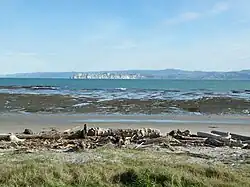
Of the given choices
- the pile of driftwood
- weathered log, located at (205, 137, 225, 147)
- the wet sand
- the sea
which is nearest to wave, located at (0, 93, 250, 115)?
the sea

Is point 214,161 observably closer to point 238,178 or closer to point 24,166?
point 238,178

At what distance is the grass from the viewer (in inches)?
317

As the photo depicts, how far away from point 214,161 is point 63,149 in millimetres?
4523

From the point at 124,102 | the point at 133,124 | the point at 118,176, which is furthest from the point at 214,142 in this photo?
the point at 124,102

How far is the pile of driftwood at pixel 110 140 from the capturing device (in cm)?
1322

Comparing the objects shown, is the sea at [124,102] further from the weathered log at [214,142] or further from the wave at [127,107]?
the weathered log at [214,142]

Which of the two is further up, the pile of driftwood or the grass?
the grass

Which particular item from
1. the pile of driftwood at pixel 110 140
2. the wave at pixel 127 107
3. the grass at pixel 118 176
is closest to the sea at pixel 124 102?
the wave at pixel 127 107

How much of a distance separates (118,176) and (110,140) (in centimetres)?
534

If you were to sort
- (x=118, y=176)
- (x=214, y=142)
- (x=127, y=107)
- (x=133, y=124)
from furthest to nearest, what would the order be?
1. (x=127, y=107)
2. (x=133, y=124)
3. (x=214, y=142)
4. (x=118, y=176)

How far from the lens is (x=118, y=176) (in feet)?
27.9

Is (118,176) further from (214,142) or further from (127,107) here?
(127,107)

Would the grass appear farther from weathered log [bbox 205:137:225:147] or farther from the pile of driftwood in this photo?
weathered log [bbox 205:137:225:147]

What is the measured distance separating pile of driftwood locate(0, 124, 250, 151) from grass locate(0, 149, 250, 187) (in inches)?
146
